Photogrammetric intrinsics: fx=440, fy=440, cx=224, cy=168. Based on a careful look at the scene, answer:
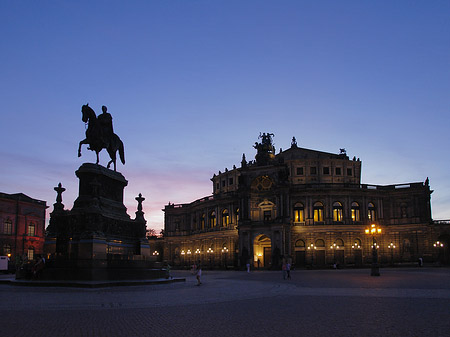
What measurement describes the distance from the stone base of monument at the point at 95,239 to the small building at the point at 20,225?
51.9 metres

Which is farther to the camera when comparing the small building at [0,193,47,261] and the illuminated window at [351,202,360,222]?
the illuminated window at [351,202,360,222]

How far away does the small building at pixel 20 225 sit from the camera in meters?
76.2

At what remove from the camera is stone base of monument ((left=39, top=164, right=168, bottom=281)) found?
24.9 metres

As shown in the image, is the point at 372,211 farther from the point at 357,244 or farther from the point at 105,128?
the point at 105,128

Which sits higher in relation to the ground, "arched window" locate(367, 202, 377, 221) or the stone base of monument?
"arched window" locate(367, 202, 377, 221)

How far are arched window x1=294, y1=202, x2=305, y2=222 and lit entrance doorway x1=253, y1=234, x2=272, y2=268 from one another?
633 centimetres

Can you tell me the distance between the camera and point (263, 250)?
78.3 metres

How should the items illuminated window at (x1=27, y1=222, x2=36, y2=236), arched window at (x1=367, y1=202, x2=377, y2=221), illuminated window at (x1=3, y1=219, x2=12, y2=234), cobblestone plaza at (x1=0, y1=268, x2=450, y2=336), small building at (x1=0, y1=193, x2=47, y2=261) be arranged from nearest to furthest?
cobblestone plaza at (x1=0, y1=268, x2=450, y2=336) → small building at (x1=0, y1=193, x2=47, y2=261) → illuminated window at (x1=3, y1=219, x2=12, y2=234) → arched window at (x1=367, y1=202, x2=377, y2=221) → illuminated window at (x1=27, y1=222, x2=36, y2=236)

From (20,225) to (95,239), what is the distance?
62.1 metres

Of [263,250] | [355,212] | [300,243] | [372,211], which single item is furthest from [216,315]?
[372,211]

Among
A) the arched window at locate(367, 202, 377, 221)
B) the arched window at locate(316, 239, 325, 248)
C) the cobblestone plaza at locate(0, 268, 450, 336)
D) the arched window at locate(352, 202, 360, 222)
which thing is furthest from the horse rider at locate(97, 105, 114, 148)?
the arched window at locate(367, 202, 377, 221)

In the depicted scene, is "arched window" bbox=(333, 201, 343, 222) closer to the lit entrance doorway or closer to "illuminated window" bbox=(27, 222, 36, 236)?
the lit entrance doorway

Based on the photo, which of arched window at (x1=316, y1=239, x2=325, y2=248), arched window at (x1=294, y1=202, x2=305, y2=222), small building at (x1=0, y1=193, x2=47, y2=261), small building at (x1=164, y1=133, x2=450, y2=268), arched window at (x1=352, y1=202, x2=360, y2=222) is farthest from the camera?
arched window at (x1=352, y1=202, x2=360, y2=222)

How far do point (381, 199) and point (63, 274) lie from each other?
65.9 metres
